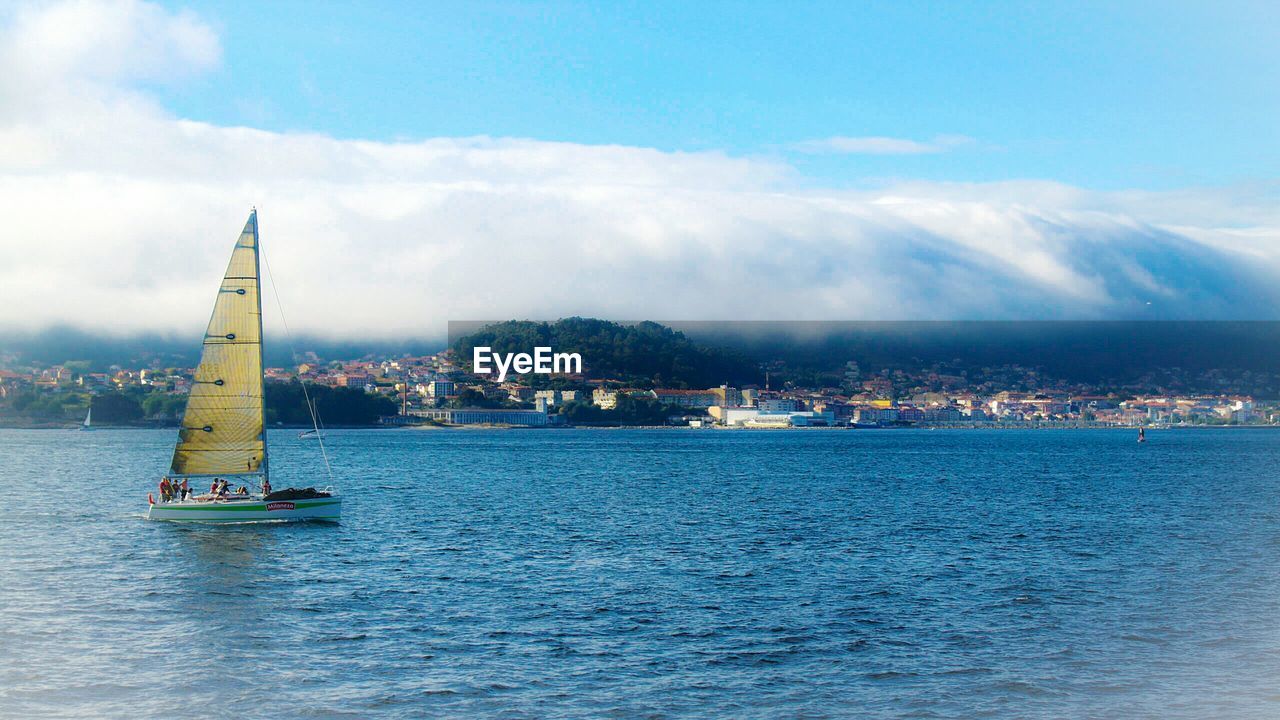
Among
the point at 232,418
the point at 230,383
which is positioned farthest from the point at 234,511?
the point at 230,383

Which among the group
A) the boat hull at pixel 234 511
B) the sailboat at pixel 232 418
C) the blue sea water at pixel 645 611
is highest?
the sailboat at pixel 232 418

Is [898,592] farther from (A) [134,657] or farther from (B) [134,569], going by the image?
(B) [134,569]

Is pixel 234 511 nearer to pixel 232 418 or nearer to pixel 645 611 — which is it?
pixel 232 418

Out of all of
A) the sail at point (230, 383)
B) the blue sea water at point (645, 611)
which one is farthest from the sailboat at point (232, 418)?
the blue sea water at point (645, 611)

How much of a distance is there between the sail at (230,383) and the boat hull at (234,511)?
1.36m

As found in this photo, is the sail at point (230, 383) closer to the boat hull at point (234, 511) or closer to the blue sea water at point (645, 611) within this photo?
the boat hull at point (234, 511)

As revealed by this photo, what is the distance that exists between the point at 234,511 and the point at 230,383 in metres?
4.62

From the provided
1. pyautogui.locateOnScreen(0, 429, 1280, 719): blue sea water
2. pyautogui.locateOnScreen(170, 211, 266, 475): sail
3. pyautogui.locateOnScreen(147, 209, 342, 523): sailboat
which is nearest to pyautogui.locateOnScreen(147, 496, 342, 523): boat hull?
pyautogui.locateOnScreen(147, 209, 342, 523): sailboat

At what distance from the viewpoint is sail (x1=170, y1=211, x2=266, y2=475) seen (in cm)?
4003

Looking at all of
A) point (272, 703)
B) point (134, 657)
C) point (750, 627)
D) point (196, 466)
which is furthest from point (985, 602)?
point (196, 466)

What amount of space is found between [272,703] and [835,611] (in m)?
12.8

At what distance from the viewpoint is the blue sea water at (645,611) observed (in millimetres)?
17969

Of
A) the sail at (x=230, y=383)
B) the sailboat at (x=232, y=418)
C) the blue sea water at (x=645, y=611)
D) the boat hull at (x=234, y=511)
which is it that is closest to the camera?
the blue sea water at (x=645, y=611)

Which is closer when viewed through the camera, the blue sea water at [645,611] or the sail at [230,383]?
the blue sea water at [645,611]
